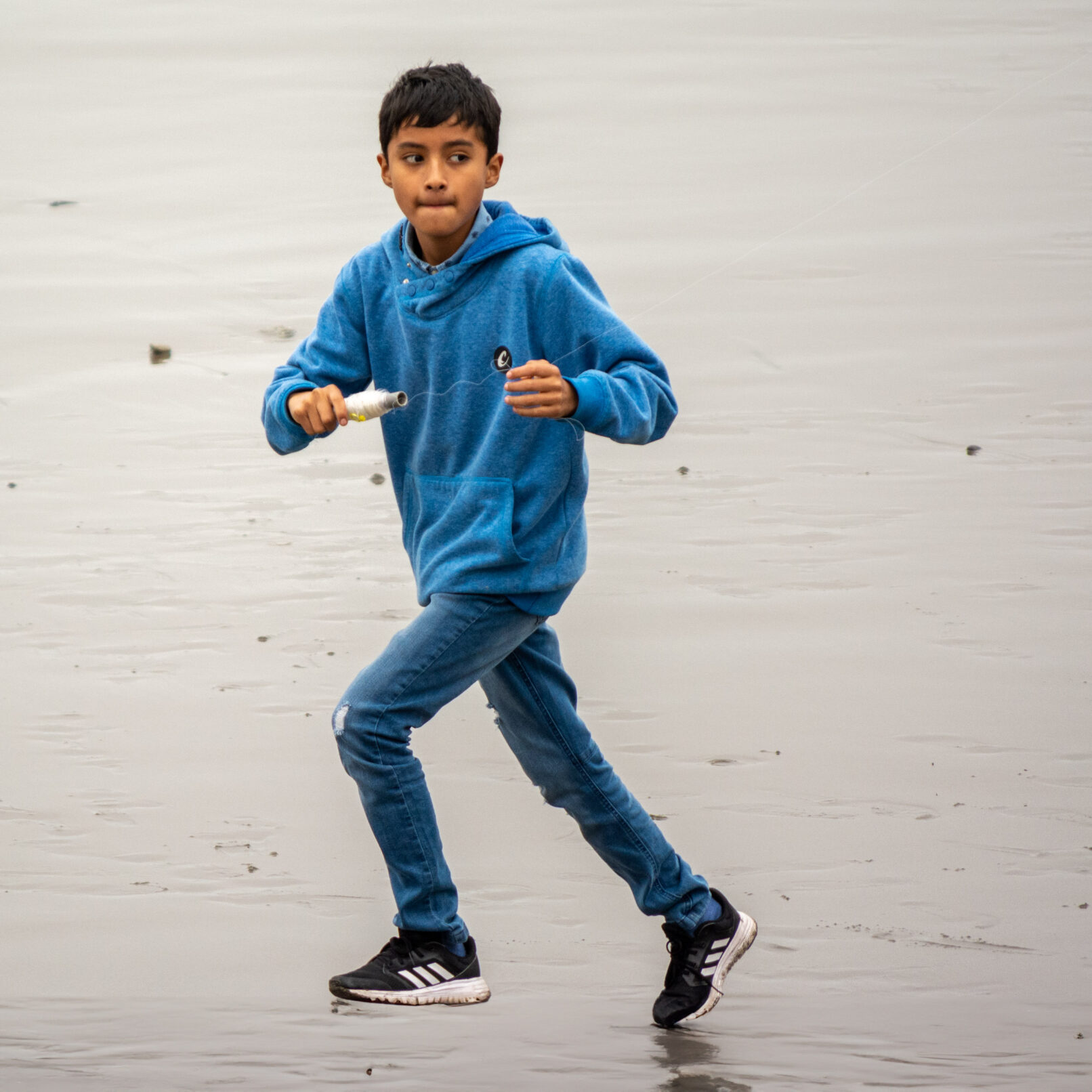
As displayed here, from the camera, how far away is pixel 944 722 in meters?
4.50

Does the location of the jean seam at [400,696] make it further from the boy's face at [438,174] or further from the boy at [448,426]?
the boy's face at [438,174]

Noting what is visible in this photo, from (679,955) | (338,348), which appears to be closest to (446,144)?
(338,348)

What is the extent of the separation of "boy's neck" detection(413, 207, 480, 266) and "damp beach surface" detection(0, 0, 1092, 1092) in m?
1.50

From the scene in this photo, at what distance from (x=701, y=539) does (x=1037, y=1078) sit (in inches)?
113

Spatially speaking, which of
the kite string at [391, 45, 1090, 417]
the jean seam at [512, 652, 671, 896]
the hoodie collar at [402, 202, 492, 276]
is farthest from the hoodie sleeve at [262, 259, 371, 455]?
the kite string at [391, 45, 1090, 417]

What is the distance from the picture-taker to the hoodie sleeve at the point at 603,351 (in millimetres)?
2865

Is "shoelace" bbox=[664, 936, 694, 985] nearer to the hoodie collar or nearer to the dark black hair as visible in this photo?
the hoodie collar

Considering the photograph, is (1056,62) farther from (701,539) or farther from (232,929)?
(232,929)

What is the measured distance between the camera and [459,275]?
295 centimetres

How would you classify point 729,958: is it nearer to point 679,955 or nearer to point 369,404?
point 679,955

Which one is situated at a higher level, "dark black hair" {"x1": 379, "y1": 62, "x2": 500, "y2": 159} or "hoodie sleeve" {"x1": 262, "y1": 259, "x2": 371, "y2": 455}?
"dark black hair" {"x1": 379, "y1": 62, "x2": 500, "y2": 159}

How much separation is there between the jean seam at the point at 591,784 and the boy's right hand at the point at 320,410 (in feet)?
1.94

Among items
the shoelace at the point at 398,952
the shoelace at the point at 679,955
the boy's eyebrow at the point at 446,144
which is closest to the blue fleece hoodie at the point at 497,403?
the boy's eyebrow at the point at 446,144

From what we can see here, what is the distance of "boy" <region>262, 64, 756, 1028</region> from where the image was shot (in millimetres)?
2912
